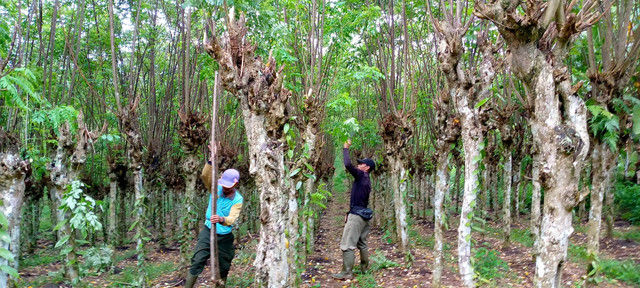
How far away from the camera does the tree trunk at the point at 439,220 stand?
18.8ft

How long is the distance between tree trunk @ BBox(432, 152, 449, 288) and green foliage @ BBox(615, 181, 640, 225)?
8.23 metres

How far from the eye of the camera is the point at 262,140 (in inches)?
154

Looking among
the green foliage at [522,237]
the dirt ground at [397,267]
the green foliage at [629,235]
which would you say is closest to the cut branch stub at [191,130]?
the dirt ground at [397,267]

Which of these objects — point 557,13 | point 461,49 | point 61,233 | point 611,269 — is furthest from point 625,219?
point 61,233

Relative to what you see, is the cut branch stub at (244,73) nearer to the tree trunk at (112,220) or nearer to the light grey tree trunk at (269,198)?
the light grey tree trunk at (269,198)

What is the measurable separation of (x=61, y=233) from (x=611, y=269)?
9.12 m

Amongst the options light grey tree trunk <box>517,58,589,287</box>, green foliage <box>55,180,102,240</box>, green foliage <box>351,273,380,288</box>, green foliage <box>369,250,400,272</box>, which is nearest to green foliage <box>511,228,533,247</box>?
green foliage <box>369,250,400,272</box>

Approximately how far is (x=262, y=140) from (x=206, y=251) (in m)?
2.26

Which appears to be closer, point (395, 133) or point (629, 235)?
point (395, 133)

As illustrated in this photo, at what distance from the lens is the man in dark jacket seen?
7051 millimetres

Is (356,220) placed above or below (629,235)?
above

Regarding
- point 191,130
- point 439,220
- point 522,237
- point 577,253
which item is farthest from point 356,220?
point 522,237

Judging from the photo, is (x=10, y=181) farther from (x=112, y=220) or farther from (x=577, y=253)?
(x=577, y=253)

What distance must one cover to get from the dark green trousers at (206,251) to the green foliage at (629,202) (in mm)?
10993
